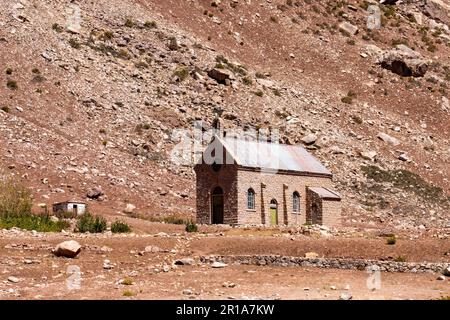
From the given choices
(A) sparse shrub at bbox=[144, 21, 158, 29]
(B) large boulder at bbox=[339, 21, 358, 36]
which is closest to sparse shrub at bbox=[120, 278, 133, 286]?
(A) sparse shrub at bbox=[144, 21, 158, 29]

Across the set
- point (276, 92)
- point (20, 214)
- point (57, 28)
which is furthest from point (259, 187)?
point (57, 28)

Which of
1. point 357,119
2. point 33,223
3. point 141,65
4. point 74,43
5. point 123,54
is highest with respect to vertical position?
point 74,43

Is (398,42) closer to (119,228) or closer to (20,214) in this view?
(119,228)

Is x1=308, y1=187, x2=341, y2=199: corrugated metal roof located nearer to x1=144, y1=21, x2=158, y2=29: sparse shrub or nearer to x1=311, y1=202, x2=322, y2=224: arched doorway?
x1=311, y1=202, x2=322, y2=224: arched doorway

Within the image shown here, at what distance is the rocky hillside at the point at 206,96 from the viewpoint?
193 feet

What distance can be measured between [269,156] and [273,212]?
3460mm

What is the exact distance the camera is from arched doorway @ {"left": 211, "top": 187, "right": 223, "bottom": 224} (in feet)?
167

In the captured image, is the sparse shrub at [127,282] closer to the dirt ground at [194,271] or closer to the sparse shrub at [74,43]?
the dirt ground at [194,271]

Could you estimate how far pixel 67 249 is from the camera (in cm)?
3369

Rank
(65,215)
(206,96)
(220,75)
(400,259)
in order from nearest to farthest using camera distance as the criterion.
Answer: (400,259)
(65,215)
(206,96)
(220,75)

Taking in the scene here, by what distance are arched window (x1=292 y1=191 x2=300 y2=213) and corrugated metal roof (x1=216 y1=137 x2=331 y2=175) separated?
5.01ft

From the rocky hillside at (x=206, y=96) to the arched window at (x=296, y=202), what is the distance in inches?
309

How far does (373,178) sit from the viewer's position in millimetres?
67750
